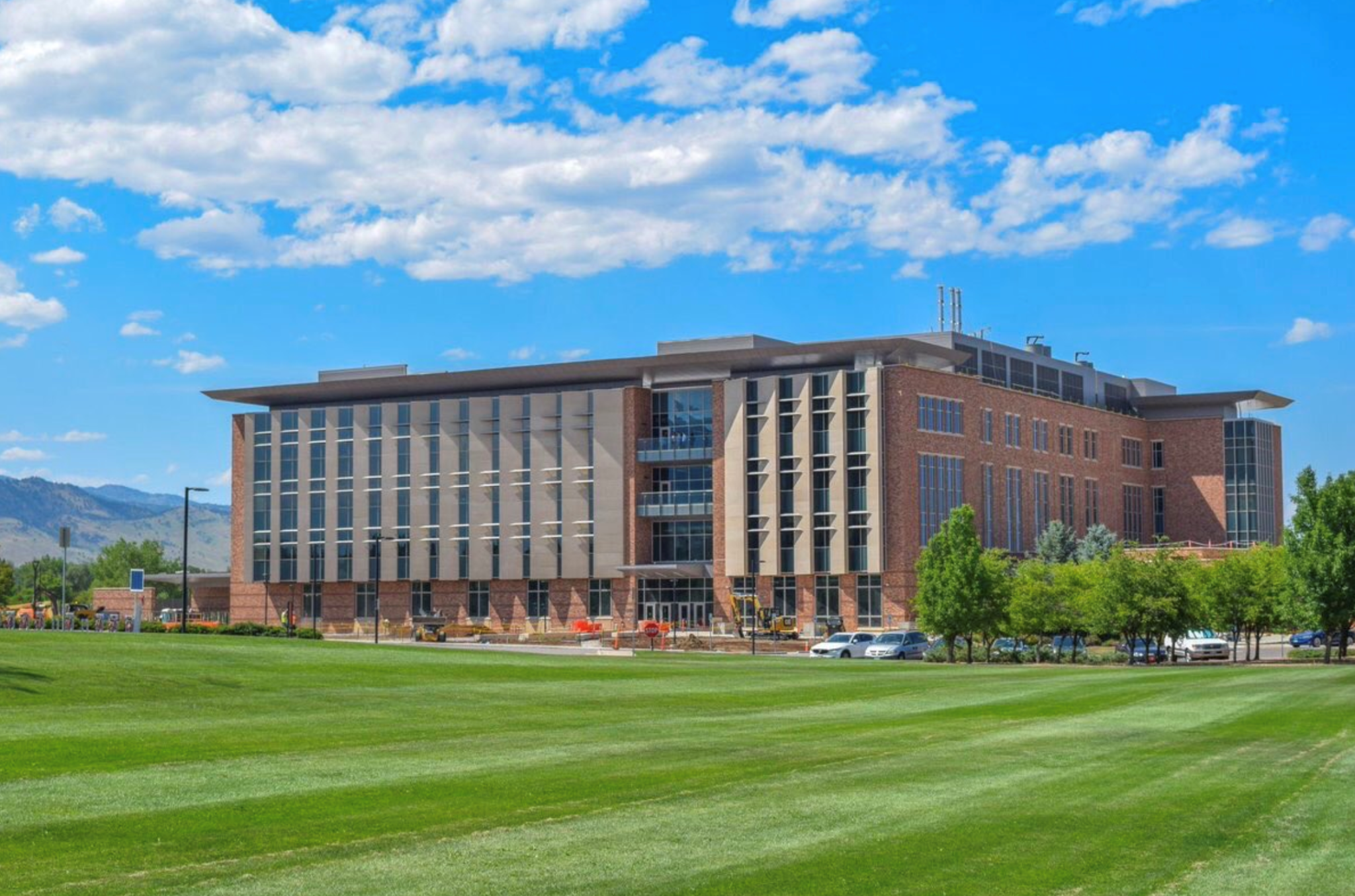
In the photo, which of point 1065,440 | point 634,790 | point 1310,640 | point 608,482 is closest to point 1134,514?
point 1065,440

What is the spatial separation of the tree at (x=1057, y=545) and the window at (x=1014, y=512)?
2447 millimetres

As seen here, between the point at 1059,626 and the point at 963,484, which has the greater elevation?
the point at 963,484

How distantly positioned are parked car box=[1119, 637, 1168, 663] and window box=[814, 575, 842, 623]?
23446mm

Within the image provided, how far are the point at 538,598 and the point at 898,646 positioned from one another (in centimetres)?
4154

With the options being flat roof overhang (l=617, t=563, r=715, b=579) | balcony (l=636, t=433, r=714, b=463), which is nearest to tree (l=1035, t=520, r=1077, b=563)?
flat roof overhang (l=617, t=563, r=715, b=579)

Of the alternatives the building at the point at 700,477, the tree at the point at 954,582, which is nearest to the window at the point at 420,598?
the building at the point at 700,477

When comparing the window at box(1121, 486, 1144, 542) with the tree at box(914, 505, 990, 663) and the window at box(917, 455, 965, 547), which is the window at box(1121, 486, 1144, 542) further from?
the tree at box(914, 505, 990, 663)

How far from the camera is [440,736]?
27.4 meters

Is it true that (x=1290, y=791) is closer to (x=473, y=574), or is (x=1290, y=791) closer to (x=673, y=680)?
(x=673, y=680)

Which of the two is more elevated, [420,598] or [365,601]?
[420,598]

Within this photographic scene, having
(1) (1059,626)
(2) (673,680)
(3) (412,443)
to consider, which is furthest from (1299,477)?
(3) (412,443)

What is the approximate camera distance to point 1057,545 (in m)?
111

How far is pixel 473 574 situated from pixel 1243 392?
6352cm

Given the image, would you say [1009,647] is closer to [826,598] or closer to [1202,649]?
[1202,649]
